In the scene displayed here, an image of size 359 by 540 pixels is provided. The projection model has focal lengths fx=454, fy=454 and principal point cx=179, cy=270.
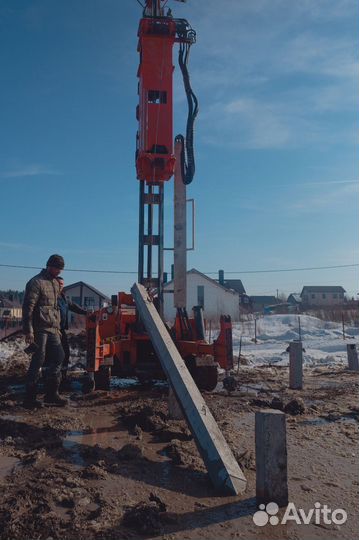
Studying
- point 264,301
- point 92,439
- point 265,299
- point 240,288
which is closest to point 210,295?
point 240,288

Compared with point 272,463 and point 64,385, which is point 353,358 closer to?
point 64,385

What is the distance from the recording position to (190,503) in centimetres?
341

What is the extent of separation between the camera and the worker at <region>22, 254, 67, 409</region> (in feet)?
20.0

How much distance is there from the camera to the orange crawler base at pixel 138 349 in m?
7.49

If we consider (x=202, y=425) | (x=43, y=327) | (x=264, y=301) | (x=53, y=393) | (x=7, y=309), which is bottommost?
(x=53, y=393)

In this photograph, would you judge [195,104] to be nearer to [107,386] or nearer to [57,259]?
[57,259]

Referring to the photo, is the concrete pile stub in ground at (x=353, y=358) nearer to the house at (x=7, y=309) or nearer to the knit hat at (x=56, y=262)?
the knit hat at (x=56, y=262)

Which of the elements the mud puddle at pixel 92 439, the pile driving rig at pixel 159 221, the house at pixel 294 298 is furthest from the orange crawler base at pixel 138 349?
the house at pixel 294 298

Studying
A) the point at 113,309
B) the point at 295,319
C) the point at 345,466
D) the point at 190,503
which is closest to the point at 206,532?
the point at 190,503

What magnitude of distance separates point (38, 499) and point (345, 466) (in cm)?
281

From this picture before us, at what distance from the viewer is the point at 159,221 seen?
8.35m

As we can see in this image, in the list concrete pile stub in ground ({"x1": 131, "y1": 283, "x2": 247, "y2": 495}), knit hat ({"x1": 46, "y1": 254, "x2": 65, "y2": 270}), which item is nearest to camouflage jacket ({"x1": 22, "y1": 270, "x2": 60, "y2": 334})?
knit hat ({"x1": 46, "y1": 254, "x2": 65, "y2": 270})

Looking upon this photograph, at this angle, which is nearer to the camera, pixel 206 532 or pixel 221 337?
pixel 206 532

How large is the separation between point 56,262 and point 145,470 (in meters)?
3.56
